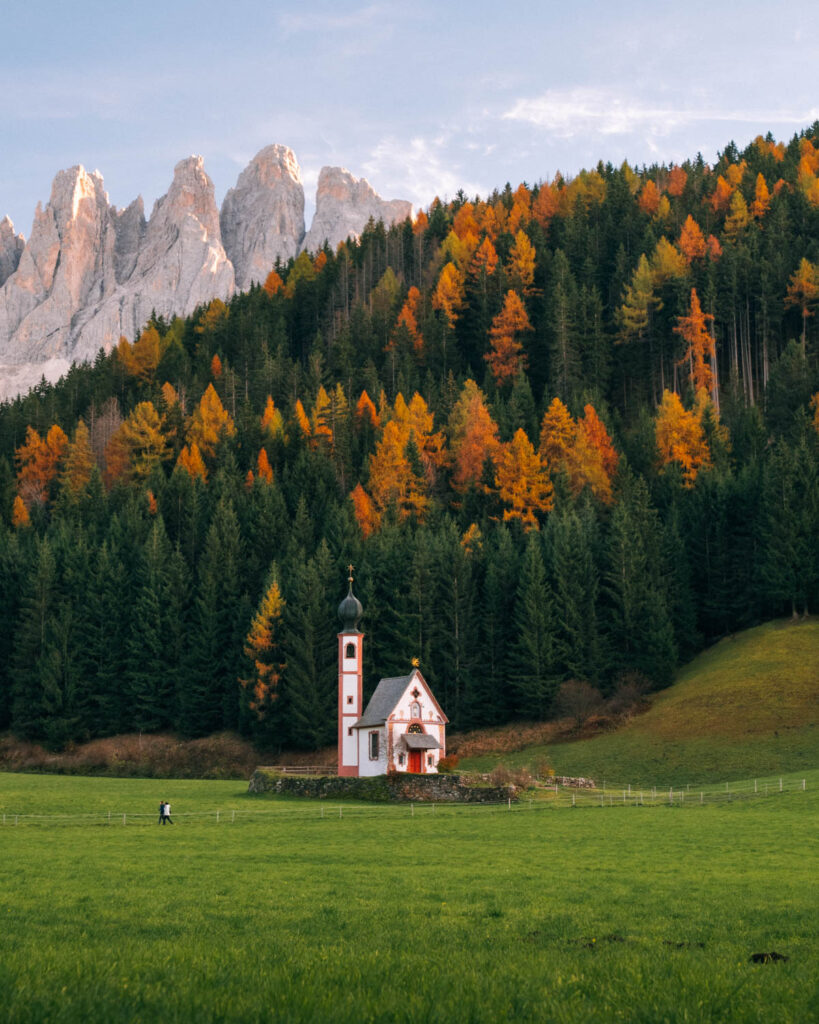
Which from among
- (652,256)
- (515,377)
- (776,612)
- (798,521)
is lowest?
(776,612)

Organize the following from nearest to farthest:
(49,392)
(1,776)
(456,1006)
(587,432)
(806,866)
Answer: (456,1006), (806,866), (1,776), (587,432), (49,392)

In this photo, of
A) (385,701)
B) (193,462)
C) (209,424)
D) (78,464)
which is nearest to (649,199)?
(209,424)

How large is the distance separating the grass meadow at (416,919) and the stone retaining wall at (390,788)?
10.7m

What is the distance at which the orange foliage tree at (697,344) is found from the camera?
10444 cm

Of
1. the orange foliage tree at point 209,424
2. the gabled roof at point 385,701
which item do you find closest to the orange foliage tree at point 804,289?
the orange foliage tree at point 209,424

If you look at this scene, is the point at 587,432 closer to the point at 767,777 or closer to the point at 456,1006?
the point at 767,777

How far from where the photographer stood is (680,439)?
91562mm

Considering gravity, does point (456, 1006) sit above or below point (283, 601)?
below

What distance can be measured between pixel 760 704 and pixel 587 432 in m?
35.1

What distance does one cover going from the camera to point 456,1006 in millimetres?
8977

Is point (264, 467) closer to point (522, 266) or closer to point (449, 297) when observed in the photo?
point (449, 297)

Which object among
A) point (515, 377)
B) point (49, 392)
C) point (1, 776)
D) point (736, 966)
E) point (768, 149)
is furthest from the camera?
point (768, 149)

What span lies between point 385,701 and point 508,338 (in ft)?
208

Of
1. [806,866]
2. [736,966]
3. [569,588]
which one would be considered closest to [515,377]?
[569,588]
